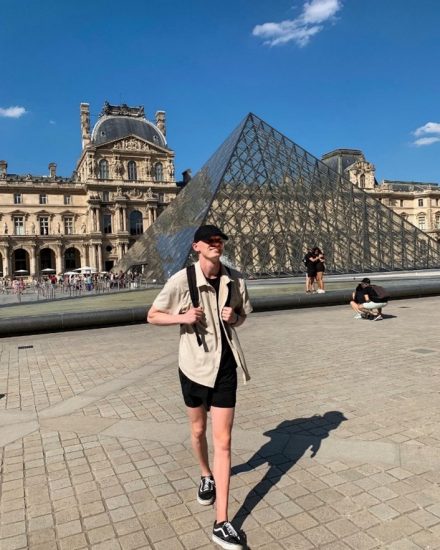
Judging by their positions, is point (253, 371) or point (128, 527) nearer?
point (128, 527)

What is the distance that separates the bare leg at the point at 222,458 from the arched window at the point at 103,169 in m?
56.3

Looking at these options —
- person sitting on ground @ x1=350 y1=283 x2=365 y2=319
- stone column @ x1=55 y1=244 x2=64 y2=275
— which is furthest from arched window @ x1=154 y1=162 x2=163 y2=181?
person sitting on ground @ x1=350 y1=283 x2=365 y2=319

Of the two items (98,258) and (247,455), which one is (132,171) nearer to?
(98,258)

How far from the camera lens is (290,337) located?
7828 millimetres

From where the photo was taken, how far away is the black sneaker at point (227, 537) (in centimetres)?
210

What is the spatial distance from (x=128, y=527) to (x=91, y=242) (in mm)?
53478

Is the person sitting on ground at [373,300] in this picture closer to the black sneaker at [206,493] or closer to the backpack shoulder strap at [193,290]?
the black sneaker at [206,493]

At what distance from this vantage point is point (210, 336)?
2377mm

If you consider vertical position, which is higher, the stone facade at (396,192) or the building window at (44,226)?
the stone facade at (396,192)

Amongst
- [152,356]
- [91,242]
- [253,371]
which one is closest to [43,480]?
[253,371]

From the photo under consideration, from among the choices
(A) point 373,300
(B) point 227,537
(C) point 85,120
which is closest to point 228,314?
(B) point 227,537

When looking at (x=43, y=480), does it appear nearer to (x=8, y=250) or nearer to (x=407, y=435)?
(x=407, y=435)

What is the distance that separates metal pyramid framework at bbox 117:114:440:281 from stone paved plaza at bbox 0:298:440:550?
40.5 ft

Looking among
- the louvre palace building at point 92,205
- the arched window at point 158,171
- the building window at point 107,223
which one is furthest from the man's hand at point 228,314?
the arched window at point 158,171
